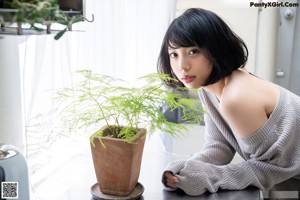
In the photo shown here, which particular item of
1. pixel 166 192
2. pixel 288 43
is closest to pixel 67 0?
pixel 166 192

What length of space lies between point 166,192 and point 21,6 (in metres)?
0.60

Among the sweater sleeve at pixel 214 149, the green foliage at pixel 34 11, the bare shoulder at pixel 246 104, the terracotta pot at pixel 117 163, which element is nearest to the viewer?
the green foliage at pixel 34 11

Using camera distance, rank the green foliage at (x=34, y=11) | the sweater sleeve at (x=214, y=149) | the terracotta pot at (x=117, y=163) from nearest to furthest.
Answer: the green foliage at (x=34, y=11), the terracotta pot at (x=117, y=163), the sweater sleeve at (x=214, y=149)

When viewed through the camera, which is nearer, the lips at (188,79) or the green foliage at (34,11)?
the green foliage at (34,11)

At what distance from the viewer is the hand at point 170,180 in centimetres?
99

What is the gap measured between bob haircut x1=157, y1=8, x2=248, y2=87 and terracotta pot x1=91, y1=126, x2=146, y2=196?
0.28 m

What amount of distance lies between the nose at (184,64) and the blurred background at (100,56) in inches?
11.0

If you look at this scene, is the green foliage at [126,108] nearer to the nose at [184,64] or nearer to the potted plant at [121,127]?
the potted plant at [121,127]

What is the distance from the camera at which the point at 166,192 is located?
100cm

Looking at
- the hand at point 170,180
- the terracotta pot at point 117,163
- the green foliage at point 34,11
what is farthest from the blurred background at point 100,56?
the hand at point 170,180

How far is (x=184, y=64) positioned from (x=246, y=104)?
0.66ft

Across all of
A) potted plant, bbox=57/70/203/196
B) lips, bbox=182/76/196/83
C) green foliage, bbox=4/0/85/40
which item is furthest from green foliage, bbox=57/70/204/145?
green foliage, bbox=4/0/85/40

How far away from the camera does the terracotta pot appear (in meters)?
0.88

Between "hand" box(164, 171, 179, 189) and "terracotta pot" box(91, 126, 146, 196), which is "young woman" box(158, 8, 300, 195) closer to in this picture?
"hand" box(164, 171, 179, 189)
